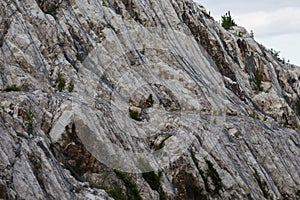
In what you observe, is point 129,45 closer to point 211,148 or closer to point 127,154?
point 211,148

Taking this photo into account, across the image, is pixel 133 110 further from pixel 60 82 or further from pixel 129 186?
pixel 129 186

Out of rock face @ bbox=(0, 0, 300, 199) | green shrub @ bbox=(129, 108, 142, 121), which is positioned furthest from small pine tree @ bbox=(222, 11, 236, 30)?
green shrub @ bbox=(129, 108, 142, 121)

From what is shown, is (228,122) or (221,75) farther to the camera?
(221,75)

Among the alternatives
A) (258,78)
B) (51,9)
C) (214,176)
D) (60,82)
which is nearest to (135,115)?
(60,82)

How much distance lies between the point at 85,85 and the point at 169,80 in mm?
6469

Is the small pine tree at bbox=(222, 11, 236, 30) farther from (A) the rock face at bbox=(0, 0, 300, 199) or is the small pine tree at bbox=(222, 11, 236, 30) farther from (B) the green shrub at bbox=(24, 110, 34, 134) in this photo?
(B) the green shrub at bbox=(24, 110, 34, 134)

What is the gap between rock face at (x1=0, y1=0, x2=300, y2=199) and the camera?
1964 centimetres

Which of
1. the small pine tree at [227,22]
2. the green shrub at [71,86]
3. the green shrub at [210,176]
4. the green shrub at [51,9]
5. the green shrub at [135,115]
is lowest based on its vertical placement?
the green shrub at [210,176]

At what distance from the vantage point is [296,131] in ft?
118

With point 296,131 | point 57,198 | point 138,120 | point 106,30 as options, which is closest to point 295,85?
point 296,131

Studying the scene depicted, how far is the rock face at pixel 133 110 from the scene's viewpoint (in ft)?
64.4

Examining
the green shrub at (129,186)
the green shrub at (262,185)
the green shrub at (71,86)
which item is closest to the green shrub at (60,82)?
the green shrub at (71,86)

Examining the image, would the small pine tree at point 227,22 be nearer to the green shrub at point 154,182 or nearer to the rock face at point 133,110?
the rock face at point 133,110

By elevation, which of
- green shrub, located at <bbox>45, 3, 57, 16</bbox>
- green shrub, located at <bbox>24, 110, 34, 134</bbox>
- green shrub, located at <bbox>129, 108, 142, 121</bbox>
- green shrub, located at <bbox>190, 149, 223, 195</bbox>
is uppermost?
green shrub, located at <bbox>45, 3, 57, 16</bbox>
